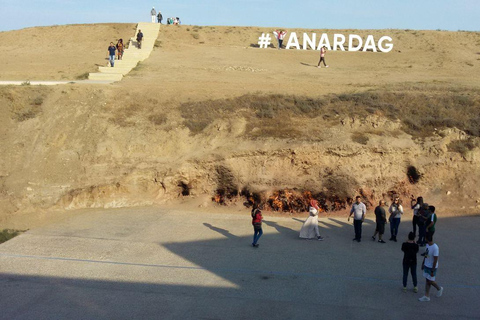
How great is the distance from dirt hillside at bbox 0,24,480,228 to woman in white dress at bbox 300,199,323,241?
2.86m

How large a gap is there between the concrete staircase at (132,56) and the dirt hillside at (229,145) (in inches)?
174

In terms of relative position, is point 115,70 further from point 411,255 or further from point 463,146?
point 411,255

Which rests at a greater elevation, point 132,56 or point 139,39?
point 139,39

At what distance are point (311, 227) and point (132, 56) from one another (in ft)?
81.0

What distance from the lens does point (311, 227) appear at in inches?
559

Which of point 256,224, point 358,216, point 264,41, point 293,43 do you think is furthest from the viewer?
point 264,41

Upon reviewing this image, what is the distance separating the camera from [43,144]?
1892cm

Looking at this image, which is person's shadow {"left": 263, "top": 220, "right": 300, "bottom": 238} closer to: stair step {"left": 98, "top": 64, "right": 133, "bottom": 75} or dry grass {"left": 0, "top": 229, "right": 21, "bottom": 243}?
dry grass {"left": 0, "top": 229, "right": 21, "bottom": 243}

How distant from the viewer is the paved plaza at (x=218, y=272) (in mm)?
10023

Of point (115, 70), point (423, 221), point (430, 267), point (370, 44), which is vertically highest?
point (370, 44)

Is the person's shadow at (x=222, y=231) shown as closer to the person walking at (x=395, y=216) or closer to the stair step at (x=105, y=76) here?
the person walking at (x=395, y=216)

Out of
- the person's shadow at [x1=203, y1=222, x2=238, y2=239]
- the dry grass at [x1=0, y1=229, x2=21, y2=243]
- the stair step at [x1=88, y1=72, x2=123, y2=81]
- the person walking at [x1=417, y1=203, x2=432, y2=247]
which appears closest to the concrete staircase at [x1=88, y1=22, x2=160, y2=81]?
the stair step at [x1=88, y1=72, x2=123, y2=81]

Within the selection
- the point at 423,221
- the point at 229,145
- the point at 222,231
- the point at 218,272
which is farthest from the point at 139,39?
the point at 423,221

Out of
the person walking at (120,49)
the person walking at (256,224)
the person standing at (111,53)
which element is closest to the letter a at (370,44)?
the person walking at (120,49)
